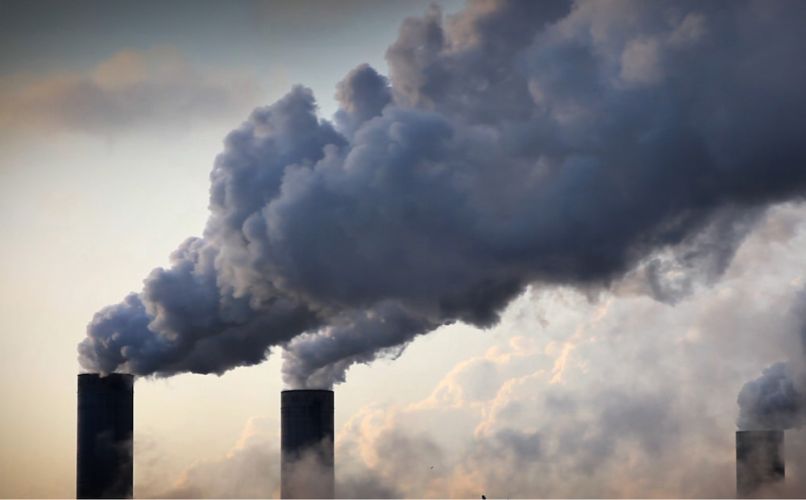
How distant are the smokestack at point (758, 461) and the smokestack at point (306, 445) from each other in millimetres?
44123

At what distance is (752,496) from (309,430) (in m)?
45.9

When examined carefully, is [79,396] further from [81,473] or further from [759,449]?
[759,449]

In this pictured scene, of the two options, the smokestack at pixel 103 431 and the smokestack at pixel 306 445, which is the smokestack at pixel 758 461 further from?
the smokestack at pixel 103 431

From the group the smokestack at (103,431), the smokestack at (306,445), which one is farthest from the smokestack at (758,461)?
the smokestack at (103,431)

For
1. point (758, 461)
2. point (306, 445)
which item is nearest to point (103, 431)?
point (306, 445)

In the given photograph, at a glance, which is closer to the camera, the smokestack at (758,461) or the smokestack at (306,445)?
the smokestack at (306,445)

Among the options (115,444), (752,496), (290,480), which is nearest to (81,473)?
(115,444)

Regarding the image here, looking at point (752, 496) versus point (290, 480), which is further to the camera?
point (752, 496)

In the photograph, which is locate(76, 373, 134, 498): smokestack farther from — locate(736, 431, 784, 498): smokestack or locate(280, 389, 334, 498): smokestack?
locate(736, 431, 784, 498): smokestack

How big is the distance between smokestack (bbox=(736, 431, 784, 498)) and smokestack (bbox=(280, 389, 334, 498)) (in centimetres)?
4412

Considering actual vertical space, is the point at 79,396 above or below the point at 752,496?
above

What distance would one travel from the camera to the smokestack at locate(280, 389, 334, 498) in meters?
108

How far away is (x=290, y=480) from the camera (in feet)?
357

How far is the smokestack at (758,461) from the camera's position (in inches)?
5226
